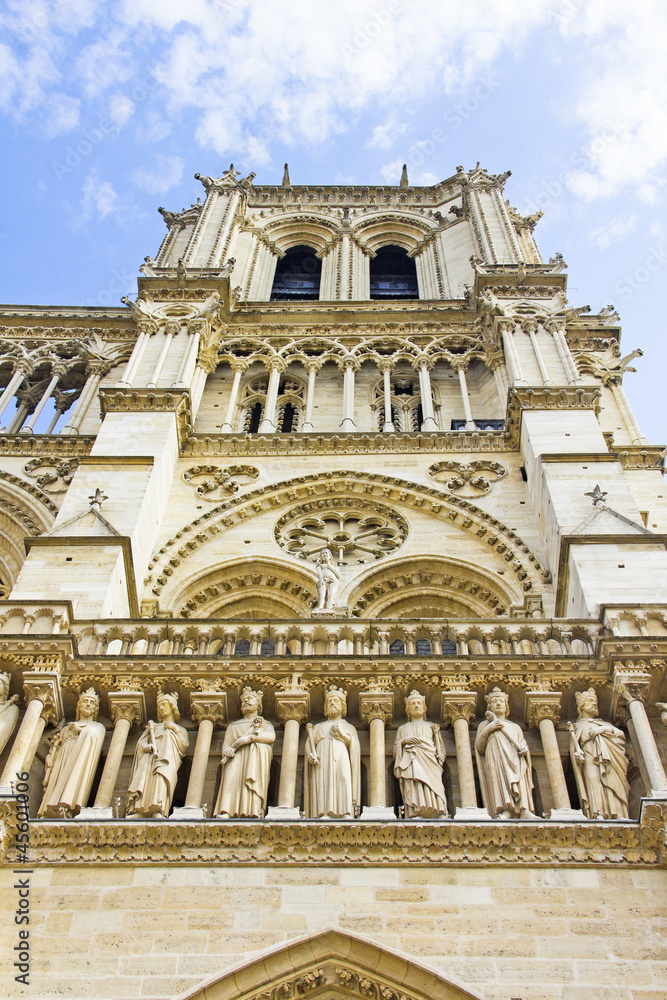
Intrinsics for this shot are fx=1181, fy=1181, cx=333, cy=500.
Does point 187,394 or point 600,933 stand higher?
point 187,394

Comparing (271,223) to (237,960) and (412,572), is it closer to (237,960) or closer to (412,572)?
(412,572)

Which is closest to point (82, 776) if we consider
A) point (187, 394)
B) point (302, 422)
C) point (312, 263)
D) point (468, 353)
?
point (187, 394)

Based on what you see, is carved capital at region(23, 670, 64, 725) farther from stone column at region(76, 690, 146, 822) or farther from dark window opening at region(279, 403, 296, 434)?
dark window opening at region(279, 403, 296, 434)

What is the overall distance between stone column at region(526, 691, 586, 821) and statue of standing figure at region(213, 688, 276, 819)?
8.24 ft

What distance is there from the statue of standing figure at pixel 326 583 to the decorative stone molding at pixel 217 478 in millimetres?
3551

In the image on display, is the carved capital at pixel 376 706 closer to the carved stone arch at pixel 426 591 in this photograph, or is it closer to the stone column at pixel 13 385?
the carved stone arch at pixel 426 591

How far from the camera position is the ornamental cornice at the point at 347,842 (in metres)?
9.69

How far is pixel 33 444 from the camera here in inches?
816

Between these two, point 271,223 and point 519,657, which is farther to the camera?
point 271,223

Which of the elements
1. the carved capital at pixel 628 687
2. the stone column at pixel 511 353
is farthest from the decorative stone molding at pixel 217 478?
the carved capital at pixel 628 687

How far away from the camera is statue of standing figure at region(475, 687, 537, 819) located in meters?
10.2

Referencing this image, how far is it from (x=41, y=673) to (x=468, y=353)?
1374 cm

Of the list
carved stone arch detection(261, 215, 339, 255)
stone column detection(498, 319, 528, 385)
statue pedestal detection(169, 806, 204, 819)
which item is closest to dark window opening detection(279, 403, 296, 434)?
stone column detection(498, 319, 528, 385)

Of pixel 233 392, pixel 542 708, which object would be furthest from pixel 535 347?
pixel 542 708
